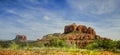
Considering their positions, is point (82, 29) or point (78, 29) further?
point (82, 29)

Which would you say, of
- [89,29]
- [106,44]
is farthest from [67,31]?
[106,44]

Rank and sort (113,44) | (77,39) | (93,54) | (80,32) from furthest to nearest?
(80,32), (77,39), (113,44), (93,54)

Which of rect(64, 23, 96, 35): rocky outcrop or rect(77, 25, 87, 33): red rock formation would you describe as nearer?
rect(64, 23, 96, 35): rocky outcrop

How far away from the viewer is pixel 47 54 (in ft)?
41.9

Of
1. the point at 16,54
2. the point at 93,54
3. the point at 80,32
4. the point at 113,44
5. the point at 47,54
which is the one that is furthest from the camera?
the point at 80,32

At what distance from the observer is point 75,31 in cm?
15838

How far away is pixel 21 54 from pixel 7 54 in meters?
0.99

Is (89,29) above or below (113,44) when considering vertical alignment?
above

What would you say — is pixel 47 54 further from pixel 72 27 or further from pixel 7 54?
pixel 72 27

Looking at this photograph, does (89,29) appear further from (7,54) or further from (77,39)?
(7,54)

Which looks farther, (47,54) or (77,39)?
(77,39)

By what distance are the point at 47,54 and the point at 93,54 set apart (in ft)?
14.9

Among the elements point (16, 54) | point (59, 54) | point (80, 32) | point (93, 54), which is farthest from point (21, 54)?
point (80, 32)

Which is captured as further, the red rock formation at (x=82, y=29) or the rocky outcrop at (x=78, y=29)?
the red rock formation at (x=82, y=29)
